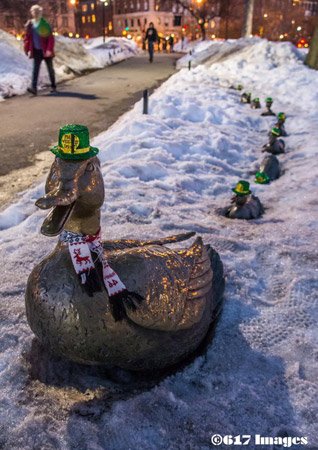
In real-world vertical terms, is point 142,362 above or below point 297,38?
below

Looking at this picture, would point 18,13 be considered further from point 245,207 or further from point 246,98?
point 245,207

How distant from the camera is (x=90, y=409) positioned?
2.04m

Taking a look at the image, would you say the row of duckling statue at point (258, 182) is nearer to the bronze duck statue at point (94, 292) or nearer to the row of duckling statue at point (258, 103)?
the row of duckling statue at point (258, 103)

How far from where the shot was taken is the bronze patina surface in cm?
172

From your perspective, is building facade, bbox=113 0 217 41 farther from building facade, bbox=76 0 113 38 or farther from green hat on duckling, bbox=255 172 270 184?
green hat on duckling, bbox=255 172 270 184

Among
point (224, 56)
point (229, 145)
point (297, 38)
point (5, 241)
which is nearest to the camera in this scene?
point (5, 241)

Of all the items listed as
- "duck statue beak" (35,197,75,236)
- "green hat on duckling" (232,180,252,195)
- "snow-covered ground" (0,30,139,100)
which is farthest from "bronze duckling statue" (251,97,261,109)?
"duck statue beak" (35,197,75,236)

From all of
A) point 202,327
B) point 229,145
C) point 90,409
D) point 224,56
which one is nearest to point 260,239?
point 202,327

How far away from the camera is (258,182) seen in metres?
5.44

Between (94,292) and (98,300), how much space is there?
5 cm

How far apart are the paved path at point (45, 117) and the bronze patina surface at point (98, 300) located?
2.98m

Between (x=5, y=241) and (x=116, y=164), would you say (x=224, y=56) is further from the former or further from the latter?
(x=5, y=241)

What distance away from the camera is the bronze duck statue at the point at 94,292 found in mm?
1701

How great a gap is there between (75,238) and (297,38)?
208ft
